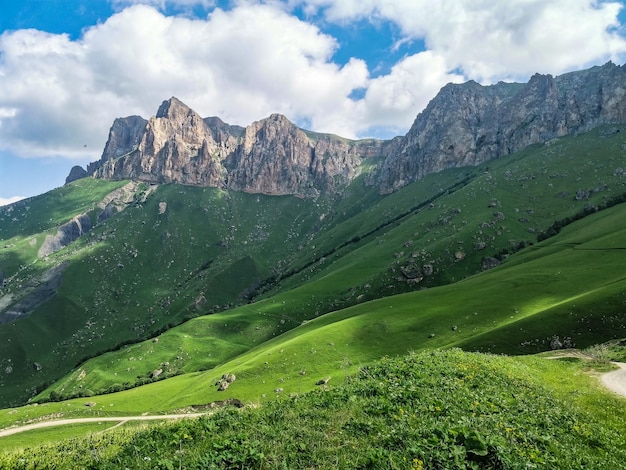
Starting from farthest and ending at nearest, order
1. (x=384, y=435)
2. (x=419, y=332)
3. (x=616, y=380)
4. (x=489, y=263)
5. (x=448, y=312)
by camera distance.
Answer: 1. (x=489, y=263)
2. (x=448, y=312)
3. (x=419, y=332)
4. (x=616, y=380)
5. (x=384, y=435)

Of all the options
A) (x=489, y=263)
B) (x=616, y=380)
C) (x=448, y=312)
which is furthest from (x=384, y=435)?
(x=489, y=263)

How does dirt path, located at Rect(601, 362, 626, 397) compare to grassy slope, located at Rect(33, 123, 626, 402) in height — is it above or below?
above

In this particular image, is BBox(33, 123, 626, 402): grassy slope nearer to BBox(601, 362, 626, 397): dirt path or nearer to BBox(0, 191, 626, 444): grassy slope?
BBox(0, 191, 626, 444): grassy slope

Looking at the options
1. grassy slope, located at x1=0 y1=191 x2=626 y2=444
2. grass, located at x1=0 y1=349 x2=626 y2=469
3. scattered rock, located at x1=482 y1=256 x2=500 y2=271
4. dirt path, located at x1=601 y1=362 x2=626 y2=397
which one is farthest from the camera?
scattered rock, located at x1=482 y1=256 x2=500 y2=271

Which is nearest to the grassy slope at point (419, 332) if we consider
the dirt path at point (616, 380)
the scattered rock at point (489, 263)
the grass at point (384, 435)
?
the dirt path at point (616, 380)

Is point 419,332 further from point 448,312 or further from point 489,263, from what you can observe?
point 489,263

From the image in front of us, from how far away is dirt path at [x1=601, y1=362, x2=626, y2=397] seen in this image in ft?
102

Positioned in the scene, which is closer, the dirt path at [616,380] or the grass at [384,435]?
the grass at [384,435]

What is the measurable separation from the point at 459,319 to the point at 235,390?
53050 mm


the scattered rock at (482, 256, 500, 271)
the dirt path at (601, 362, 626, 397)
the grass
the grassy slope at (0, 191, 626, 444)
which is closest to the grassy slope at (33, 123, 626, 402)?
the grassy slope at (0, 191, 626, 444)

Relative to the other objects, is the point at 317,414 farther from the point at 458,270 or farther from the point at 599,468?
the point at 458,270

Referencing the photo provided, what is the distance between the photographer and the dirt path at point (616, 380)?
30.9 meters

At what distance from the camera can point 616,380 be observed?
34.2m

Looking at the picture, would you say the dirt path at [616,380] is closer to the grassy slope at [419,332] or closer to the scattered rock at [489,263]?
the grassy slope at [419,332]
